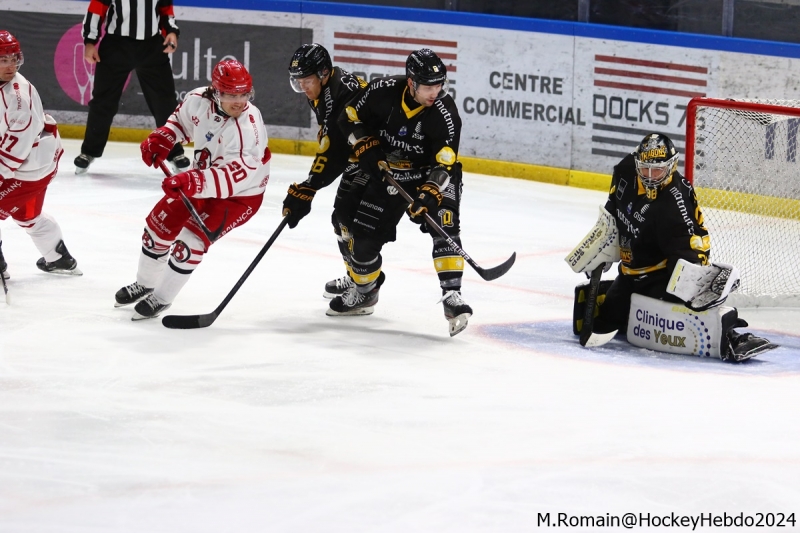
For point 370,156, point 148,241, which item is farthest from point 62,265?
point 370,156

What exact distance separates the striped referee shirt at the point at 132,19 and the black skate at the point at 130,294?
10.8 ft

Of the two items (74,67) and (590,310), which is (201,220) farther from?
(74,67)

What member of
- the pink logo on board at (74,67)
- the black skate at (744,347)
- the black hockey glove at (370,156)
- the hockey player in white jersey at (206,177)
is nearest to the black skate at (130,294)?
the hockey player in white jersey at (206,177)

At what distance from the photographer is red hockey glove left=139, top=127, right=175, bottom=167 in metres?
4.31

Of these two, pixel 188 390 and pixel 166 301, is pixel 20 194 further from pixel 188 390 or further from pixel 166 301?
pixel 188 390

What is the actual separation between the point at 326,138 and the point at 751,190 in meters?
2.37

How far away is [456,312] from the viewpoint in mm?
4207

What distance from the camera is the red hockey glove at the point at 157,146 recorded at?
431cm

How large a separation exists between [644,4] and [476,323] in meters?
3.68

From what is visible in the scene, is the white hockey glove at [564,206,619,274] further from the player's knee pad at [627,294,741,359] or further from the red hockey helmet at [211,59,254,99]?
the red hockey helmet at [211,59,254,99]

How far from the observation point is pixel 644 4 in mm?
7445

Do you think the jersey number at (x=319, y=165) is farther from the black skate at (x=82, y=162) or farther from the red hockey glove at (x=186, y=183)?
the black skate at (x=82, y=162)

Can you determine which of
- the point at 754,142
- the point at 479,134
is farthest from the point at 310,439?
the point at 479,134

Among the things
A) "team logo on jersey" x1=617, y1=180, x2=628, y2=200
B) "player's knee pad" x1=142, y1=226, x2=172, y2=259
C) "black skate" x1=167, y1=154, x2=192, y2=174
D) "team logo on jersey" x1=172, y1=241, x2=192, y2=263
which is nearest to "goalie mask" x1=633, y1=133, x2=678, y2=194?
"team logo on jersey" x1=617, y1=180, x2=628, y2=200
